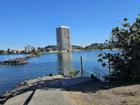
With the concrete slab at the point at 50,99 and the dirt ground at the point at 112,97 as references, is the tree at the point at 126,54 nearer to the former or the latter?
the dirt ground at the point at 112,97

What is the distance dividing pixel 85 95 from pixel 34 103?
4.11 metres

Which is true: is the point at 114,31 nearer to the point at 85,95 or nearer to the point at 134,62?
Result: the point at 134,62

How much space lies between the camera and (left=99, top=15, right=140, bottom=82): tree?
87.6 ft

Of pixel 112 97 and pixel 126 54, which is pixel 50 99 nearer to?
pixel 112 97

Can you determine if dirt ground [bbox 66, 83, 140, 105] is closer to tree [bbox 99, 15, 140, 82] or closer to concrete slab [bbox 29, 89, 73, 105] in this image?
concrete slab [bbox 29, 89, 73, 105]

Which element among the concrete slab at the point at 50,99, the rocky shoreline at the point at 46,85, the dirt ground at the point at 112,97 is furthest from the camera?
the rocky shoreline at the point at 46,85

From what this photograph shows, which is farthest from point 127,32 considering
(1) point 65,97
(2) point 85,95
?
(1) point 65,97

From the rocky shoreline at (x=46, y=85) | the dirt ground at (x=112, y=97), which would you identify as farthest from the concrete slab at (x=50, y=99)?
the rocky shoreline at (x=46, y=85)

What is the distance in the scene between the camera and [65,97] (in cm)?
1878

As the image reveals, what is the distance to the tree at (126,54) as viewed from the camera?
2669 cm

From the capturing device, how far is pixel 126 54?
2806cm

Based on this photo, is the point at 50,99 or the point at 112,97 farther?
the point at 112,97

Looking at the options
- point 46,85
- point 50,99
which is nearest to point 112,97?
point 50,99

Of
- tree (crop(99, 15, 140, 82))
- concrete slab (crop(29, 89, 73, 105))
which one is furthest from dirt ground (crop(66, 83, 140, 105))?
tree (crop(99, 15, 140, 82))
